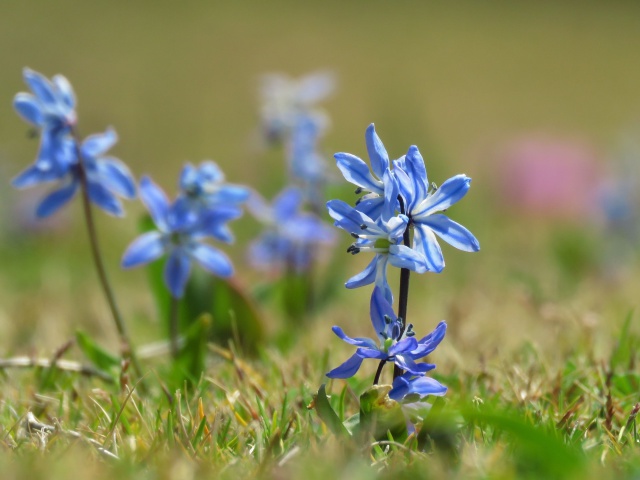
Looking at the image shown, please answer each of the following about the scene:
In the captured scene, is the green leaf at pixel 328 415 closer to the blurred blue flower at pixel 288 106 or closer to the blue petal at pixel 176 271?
the blue petal at pixel 176 271

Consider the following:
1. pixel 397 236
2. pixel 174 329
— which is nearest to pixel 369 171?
pixel 397 236

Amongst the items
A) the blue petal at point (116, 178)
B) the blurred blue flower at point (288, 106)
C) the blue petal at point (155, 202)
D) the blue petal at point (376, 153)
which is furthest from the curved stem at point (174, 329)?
the blurred blue flower at point (288, 106)

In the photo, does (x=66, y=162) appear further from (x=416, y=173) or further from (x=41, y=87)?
(x=416, y=173)

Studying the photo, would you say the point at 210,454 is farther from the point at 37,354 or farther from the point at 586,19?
the point at 586,19

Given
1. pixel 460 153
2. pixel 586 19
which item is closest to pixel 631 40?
pixel 586 19

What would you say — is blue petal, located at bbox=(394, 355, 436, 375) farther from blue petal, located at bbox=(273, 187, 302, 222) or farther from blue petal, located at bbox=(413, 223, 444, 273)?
blue petal, located at bbox=(273, 187, 302, 222)

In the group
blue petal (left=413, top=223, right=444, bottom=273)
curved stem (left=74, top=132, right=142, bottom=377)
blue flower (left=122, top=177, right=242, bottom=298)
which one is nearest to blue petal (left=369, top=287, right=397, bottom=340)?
blue petal (left=413, top=223, right=444, bottom=273)

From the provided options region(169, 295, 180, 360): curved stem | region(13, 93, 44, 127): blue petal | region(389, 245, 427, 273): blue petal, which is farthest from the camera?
region(169, 295, 180, 360): curved stem
